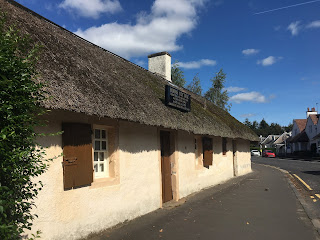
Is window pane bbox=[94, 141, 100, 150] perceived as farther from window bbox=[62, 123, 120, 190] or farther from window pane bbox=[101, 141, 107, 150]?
window pane bbox=[101, 141, 107, 150]

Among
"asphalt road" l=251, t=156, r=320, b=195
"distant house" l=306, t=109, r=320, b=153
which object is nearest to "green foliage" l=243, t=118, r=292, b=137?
"distant house" l=306, t=109, r=320, b=153

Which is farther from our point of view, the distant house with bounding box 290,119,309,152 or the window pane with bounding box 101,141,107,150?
the distant house with bounding box 290,119,309,152

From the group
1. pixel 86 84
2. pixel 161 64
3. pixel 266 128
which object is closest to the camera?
pixel 86 84

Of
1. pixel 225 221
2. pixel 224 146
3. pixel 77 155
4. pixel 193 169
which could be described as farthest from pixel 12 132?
pixel 224 146

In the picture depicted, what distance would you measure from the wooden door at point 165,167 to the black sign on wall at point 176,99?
A: 3.25ft

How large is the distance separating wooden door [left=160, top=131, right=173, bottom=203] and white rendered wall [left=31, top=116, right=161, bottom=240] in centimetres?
74

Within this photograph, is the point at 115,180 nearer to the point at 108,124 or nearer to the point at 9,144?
the point at 108,124

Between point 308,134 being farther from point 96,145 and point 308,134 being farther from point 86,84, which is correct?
point 86,84

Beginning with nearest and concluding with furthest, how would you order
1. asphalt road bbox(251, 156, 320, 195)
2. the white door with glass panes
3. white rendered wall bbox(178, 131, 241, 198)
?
1. the white door with glass panes
2. white rendered wall bbox(178, 131, 241, 198)
3. asphalt road bbox(251, 156, 320, 195)

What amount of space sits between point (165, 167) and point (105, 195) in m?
3.40

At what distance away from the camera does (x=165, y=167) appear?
9070 mm

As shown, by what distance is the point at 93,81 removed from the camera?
19.7ft

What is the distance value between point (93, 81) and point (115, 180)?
2242 millimetres

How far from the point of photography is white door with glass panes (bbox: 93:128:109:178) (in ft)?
20.2
